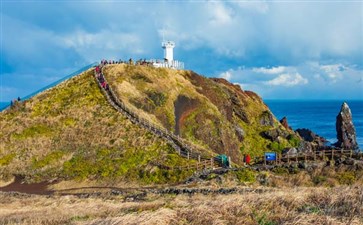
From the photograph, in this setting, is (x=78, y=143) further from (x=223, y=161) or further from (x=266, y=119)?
(x=266, y=119)

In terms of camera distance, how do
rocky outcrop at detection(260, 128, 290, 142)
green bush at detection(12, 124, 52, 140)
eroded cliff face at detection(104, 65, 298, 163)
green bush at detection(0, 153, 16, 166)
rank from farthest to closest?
rocky outcrop at detection(260, 128, 290, 142), eroded cliff face at detection(104, 65, 298, 163), green bush at detection(12, 124, 52, 140), green bush at detection(0, 153, 16, 166)

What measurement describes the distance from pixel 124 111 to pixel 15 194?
75.8 feet

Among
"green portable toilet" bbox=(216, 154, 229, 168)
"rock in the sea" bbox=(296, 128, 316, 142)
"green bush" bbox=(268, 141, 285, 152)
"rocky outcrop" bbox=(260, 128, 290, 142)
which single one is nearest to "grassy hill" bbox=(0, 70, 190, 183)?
"green portable toilet" bbox=(216, 154, 229, 168)

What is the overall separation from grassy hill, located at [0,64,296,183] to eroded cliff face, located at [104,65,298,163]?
18 centimetres

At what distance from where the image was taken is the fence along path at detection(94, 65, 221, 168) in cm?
4738

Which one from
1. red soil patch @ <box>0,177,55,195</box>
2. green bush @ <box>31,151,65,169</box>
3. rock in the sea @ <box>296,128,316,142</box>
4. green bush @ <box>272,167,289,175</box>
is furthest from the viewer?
rock in the sea @ <box>296,128,316,142</box>

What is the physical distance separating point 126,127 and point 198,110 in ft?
63.1

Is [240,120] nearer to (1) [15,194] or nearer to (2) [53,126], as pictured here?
(2) [53,126]

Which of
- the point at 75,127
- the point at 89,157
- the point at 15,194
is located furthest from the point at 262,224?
the point at 75,127

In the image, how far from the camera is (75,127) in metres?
57.9

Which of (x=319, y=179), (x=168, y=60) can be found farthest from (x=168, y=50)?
(x=319, y=179)

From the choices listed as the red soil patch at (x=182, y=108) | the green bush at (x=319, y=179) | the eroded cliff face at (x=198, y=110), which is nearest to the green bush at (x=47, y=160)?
the eroded cliff face at (x=198, y=110)

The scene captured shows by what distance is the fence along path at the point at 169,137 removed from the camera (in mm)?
47375

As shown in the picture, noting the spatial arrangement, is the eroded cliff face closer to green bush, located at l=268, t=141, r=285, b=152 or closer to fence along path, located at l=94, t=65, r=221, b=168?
green bush, located at l=268, t=141, r=285, b=152
